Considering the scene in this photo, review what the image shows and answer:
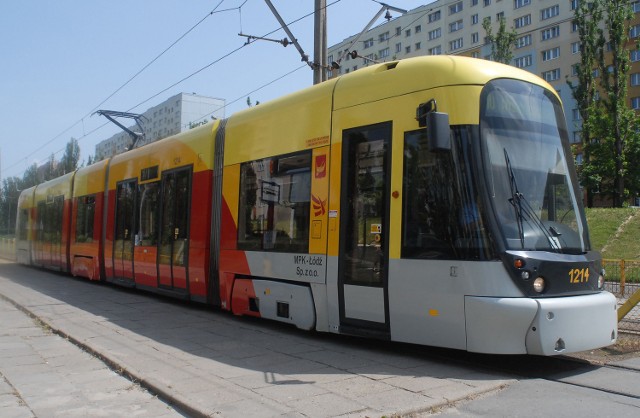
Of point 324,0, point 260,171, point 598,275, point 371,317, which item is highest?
point 324,0

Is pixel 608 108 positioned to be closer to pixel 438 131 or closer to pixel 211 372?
pixel 438 131

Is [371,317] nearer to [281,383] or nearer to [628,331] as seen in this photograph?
[281,383]

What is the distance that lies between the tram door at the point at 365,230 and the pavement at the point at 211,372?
0.51 meters

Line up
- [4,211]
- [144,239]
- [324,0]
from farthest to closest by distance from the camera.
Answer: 1. [4,211]
2. [324,0]
3. [144,239]

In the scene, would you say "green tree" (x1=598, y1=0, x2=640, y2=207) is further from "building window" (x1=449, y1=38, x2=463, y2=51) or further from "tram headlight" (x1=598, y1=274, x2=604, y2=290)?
"tram headlight" (x1=598, y1=274, x2=604, y2=290)

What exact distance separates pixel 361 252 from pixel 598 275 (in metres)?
2.63

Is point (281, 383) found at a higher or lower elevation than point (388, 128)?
lower

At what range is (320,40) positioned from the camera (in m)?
13.3

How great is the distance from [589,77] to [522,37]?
45.9 ft

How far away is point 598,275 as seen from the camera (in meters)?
6.21

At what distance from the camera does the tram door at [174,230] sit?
1053 centimetres

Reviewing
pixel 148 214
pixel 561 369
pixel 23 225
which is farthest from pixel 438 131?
pixel 23 225

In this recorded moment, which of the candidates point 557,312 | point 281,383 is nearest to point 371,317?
point 281,383

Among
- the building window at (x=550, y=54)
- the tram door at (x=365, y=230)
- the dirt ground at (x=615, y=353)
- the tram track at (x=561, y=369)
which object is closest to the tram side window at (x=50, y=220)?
the tram door at (x=365, y=230)
